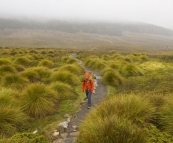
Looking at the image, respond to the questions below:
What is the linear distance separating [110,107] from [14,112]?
150 inches

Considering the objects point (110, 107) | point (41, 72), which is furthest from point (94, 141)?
point (41, 72)

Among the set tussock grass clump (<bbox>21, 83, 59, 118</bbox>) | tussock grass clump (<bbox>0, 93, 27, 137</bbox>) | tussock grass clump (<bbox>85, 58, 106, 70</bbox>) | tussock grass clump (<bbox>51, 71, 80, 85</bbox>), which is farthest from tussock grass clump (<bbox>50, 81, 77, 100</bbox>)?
tussock grass clump (<bbox>85, 58, 106, 70</bbox>)

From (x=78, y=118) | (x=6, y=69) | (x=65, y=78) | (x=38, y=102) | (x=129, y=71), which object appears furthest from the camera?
(x=129, y=71)

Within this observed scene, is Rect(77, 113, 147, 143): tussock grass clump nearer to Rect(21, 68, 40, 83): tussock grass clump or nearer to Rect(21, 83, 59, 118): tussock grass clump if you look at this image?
Rect(21, 83, 59, 118): tussock grass clump

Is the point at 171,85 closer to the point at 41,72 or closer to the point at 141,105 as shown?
the point at 141,105

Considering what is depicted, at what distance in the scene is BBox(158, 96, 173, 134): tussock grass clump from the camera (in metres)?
6.64

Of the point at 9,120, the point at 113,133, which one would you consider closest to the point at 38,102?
the point at 9,120

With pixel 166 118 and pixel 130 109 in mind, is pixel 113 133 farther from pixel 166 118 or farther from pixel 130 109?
pixel 166 118

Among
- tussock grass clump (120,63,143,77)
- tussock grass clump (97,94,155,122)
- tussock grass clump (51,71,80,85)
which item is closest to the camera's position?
tussock grass clump (97,94,155,122)

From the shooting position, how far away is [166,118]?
22.8ft

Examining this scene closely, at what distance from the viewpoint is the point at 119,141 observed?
16.4ft

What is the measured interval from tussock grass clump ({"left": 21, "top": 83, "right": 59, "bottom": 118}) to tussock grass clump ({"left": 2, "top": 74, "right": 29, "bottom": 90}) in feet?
11.2

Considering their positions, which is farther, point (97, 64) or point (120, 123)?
point (97, 64)

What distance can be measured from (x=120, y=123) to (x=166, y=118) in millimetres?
2385
